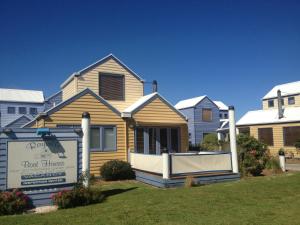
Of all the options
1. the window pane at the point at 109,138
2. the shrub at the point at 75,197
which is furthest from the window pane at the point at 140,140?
the shrub at the point at 75,197

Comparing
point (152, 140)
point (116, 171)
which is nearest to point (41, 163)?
point (116, 171)

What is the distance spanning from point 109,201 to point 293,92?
A: 110ft

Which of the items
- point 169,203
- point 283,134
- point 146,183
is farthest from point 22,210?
point 283,134

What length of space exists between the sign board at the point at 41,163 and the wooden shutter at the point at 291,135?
23.1m

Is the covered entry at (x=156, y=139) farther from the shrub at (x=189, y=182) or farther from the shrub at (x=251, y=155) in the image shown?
the shrub at (x=189, y=182)

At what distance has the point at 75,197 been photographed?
9445mm

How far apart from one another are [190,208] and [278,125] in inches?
918

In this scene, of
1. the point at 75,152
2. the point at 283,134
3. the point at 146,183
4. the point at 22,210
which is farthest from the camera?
the point at 283,134

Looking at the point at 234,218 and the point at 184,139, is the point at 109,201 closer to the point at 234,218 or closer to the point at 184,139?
the point at 234,218

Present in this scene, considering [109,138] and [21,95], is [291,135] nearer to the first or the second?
[109,138]

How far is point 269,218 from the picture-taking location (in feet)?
24.2

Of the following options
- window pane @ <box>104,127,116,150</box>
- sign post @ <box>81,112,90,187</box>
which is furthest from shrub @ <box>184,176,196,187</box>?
window pane @ <box>104,127,116,150</box>

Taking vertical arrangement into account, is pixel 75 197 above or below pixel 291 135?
below

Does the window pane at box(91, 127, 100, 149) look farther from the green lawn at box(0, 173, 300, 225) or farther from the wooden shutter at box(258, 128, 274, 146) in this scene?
the wooden shutter at box(258, 128, 274, 146)
